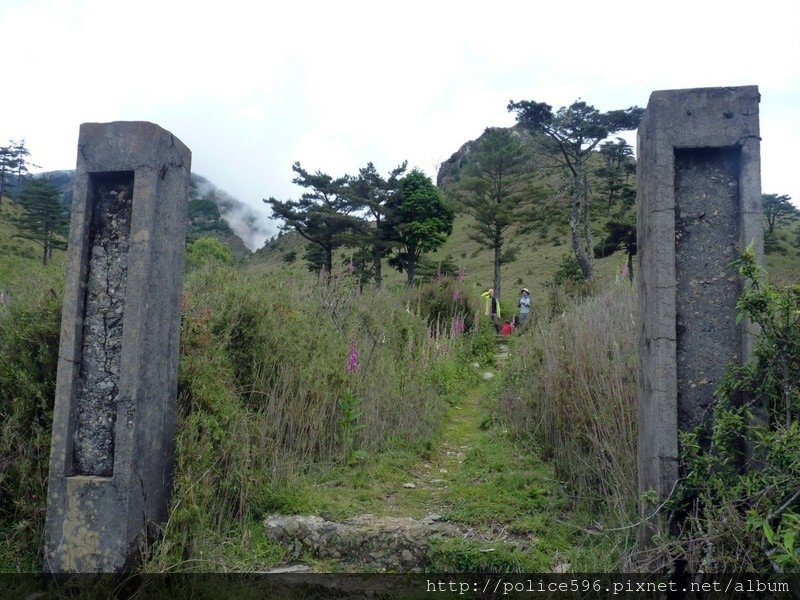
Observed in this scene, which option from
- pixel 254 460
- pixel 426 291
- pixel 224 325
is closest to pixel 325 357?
pixel 224 325

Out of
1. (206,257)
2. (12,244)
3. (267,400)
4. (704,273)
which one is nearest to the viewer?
(704,273)

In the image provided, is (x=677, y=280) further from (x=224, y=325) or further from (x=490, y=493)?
(x=224, y=325)

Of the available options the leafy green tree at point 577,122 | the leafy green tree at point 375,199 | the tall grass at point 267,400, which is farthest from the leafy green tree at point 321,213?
the tall grass at point 267,400

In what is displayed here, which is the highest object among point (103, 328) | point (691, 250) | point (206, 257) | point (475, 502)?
point (206, 257)

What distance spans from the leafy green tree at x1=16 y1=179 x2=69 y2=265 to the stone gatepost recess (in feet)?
130

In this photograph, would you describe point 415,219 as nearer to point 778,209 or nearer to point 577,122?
point 577,122

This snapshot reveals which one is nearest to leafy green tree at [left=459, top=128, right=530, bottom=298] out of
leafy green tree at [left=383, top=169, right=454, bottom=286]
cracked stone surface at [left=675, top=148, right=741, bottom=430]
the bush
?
leafy green tree at [left=383, top=169, right=454, bottom=286]

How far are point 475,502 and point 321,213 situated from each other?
93.0 ft

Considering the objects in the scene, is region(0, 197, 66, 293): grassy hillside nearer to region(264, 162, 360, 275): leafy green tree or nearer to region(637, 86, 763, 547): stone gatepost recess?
region(264, 162, 360, 275): leafy green tree

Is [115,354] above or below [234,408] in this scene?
above

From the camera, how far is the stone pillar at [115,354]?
11.2ft

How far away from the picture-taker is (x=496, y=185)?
109 ft

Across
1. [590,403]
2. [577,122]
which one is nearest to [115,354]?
[590,403]

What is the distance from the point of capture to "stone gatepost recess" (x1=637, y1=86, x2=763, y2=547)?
125 inches
